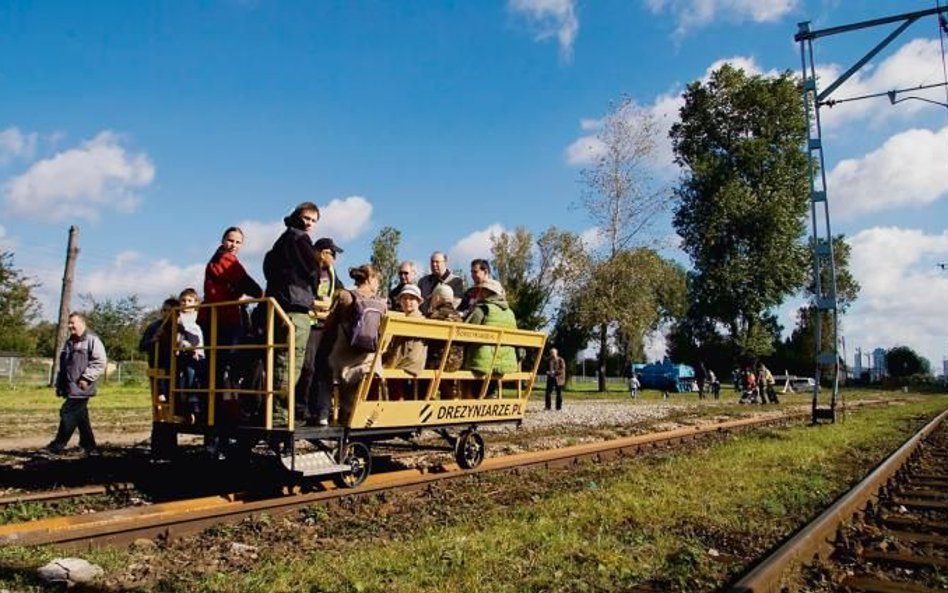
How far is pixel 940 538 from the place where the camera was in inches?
214

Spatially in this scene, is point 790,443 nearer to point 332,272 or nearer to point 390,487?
point 390,487

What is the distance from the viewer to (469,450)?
868 centimetres

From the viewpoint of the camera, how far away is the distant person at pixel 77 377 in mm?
9297

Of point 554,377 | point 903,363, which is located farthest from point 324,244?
Answer: point 903,363

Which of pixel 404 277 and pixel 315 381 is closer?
pixel 315 381

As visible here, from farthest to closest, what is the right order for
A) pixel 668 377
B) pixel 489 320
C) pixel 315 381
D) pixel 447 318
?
pixel 668 377, pixel 489 320, pixel 447 318, pixel 315 381

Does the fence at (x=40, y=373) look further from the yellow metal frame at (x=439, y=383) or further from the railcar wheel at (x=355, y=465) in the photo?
the railcar wheel at (x=355, y=465)

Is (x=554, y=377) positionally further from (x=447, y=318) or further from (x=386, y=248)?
(x=386, y=248)

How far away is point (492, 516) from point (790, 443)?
24.0 ft

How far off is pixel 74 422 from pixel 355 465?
4.50 meters

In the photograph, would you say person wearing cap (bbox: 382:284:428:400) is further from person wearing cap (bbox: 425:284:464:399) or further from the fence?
the fence

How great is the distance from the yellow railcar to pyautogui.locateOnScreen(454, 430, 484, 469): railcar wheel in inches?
0.4

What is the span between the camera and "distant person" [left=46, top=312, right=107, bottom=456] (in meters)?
9.30

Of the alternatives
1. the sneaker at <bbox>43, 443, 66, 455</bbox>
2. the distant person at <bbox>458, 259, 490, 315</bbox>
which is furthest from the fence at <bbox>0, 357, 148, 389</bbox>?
the distant person at <bbox>458, 259, 490, 315</bbox>
